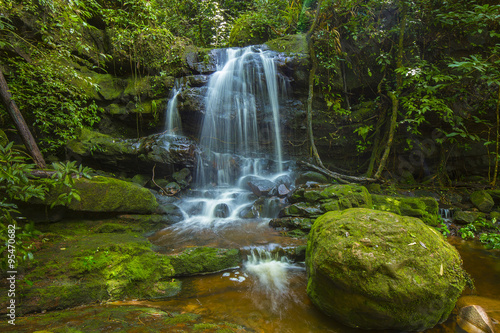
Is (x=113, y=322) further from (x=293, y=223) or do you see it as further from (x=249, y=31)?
(x=249, y=31)

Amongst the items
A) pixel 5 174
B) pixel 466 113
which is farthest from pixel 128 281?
pixel 466 113

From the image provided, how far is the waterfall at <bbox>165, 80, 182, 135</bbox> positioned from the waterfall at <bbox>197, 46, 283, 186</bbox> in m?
1.12

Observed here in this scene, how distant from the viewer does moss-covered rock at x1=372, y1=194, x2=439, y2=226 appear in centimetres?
524

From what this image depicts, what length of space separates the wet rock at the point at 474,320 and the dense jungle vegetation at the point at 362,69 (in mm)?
4855

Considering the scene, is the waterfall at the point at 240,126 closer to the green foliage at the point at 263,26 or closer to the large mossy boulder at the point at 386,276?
the green foliage at the point at 263,26

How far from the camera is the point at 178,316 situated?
2152mm

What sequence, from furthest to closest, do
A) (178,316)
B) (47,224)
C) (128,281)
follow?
(47,224), (128,281), (178,316)

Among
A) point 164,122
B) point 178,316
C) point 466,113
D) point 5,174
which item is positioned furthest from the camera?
point 164,122

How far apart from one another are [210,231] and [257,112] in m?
5.64

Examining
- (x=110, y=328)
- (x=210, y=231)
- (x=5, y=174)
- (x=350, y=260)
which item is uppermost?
(x=5, y=174)

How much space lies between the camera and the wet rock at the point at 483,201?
5.99m

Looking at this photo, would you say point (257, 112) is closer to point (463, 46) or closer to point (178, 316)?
point (463, 46)

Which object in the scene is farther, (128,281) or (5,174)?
(128,281)

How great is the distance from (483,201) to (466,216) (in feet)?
3.18
